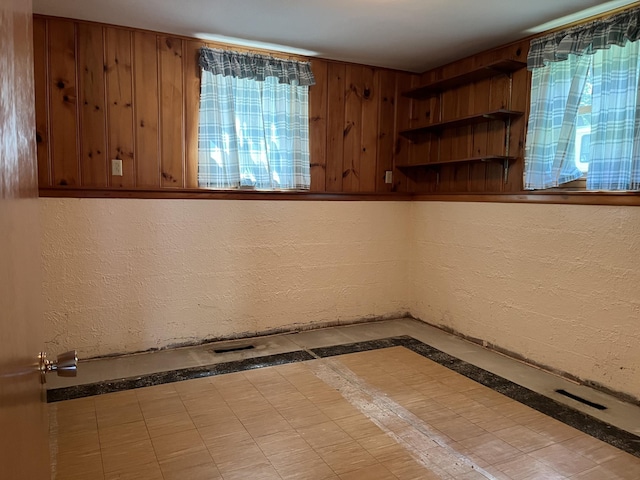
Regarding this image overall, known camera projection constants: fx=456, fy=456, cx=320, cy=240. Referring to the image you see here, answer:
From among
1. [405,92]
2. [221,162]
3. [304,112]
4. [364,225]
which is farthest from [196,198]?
[405,92]

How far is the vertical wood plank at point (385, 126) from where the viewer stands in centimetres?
429

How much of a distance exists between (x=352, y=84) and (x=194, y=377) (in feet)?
9.21

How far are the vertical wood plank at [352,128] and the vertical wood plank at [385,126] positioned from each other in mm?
222

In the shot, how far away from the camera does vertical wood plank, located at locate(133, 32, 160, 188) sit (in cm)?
335

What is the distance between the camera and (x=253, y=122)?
364cm

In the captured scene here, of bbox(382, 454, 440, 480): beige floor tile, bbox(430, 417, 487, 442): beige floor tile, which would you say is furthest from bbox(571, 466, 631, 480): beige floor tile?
bbox(382, 454, 440, 480): beige floor tile

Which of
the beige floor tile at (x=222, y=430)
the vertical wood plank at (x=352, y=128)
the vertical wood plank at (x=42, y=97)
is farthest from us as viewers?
the vertical wood plank at (x=352, y=128)

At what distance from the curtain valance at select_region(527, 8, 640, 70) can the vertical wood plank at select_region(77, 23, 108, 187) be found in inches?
121

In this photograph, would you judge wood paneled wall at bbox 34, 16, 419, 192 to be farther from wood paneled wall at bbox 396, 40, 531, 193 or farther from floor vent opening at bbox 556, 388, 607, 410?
floor vent opening at bbox 556, 388, 607, 410

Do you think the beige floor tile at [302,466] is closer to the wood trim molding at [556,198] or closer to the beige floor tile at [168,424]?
the beige floor tile at [168,424]

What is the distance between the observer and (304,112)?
387 centimetres

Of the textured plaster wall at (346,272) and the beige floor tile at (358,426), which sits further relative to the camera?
the textured plaster wall at (346,272)

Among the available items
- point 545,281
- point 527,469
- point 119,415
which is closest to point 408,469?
point 527,469

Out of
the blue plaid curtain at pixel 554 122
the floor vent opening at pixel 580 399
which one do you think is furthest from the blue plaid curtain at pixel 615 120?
the floor vent opening at pixel 580 399
